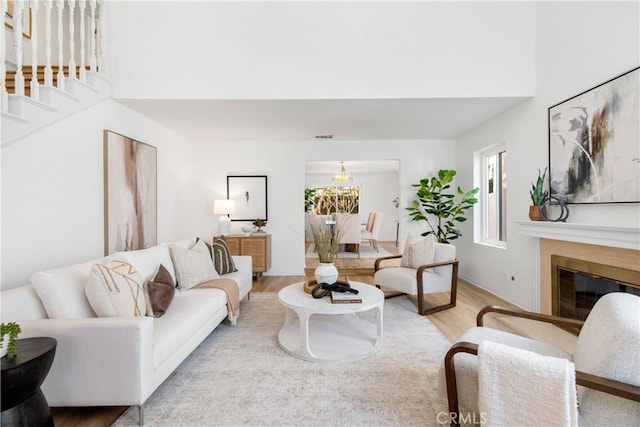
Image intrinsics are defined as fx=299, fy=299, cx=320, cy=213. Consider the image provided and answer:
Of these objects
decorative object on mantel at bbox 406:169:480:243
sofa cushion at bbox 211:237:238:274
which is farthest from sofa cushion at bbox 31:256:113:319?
decorative object on mantel at bbox 406:169:480:243

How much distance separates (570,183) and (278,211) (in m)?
3.96

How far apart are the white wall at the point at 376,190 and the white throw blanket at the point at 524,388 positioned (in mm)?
8783

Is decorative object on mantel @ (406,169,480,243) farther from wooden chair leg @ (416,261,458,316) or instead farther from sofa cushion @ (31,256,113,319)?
sofa cushion @ (31,256,113,319)

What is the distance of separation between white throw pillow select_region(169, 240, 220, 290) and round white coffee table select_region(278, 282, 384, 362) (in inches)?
36.4

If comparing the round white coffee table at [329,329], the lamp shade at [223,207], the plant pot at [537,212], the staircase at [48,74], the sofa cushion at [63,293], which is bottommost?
the round white coffee table at [329,329]

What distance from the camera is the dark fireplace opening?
228 cm

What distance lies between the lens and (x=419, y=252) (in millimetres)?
3701

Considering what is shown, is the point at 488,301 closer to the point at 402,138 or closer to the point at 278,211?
the point at 402,138

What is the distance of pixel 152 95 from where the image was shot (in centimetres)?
322

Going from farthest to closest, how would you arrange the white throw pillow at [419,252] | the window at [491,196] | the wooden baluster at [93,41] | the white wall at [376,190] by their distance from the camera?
the white wall at [376,190] < the window at [491,196] < the white throw pillow at [419,252] < the wooden baluster at [93,41]

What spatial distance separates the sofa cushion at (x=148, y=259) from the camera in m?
2.48

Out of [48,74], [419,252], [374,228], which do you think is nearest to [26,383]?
[48,74]

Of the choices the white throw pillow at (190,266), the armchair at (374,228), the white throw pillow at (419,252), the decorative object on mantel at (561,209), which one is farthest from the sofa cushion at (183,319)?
the armchair at (374,228)

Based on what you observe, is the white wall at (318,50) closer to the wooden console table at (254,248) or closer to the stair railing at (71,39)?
the stair railing at (71,39)
